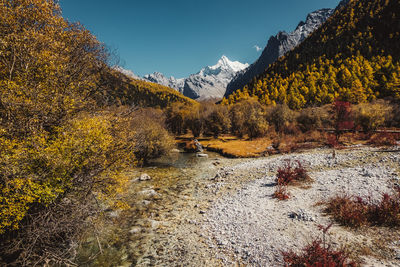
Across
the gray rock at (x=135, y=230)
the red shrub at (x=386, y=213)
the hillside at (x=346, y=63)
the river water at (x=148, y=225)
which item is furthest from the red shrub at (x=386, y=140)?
the hillside at (x=346, y=63)

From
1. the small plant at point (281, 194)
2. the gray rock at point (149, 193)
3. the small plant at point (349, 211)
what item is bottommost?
the gray rock at point (149, 193)

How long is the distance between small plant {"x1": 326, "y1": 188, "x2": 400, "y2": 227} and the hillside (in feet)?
228

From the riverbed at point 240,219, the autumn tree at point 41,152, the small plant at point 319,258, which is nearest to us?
the small plant at point 319,258

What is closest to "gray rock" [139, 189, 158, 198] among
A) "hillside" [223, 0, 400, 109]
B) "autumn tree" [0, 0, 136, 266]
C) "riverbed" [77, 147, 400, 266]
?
"riverbed" [77, 147, 400, 266]

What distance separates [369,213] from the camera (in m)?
9.38

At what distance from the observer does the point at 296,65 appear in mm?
111188

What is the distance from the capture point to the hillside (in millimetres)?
68625

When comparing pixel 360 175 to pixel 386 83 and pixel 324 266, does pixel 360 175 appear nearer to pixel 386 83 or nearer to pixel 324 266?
pixel 324 266

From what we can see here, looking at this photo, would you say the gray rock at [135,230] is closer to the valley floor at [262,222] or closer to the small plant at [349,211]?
the valley floor at [262,222]

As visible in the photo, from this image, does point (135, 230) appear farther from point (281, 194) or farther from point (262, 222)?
point (281, 194)

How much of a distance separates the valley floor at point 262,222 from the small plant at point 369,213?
50 centimetres

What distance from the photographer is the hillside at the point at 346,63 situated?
68625mm

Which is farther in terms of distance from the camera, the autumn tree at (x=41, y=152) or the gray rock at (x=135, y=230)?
the gray rock at (x=135, y=230)

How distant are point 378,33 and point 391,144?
118 meters
